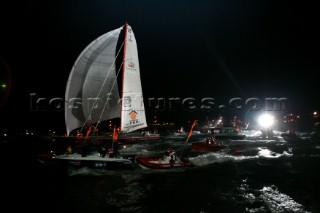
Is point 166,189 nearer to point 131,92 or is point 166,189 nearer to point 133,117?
point 133,117

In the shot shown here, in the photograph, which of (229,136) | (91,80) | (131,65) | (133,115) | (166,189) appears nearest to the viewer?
(166,189)

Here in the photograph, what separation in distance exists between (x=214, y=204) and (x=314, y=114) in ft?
563

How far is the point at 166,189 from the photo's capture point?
59.8ft

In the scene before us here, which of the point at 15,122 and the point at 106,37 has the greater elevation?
the point at 106,37

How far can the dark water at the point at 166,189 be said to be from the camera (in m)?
15.0

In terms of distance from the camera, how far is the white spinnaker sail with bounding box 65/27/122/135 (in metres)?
29.0

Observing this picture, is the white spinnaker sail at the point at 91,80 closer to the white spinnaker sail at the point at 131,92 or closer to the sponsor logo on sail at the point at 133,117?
the white spinnaker sail at the point at 131,92

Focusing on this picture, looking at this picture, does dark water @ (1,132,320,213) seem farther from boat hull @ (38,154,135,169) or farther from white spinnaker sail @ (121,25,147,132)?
white spinnaker sail @ (121,25,147,132)

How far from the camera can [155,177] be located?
70.0 ft

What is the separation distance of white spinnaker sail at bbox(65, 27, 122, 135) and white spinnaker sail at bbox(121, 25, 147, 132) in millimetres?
4723

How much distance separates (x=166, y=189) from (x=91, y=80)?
17.4m

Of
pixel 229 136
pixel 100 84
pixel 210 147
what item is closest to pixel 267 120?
pixel 229 136

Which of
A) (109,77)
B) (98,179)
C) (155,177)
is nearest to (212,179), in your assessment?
(155,177)

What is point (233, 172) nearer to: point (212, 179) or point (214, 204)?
point (212, 179)
